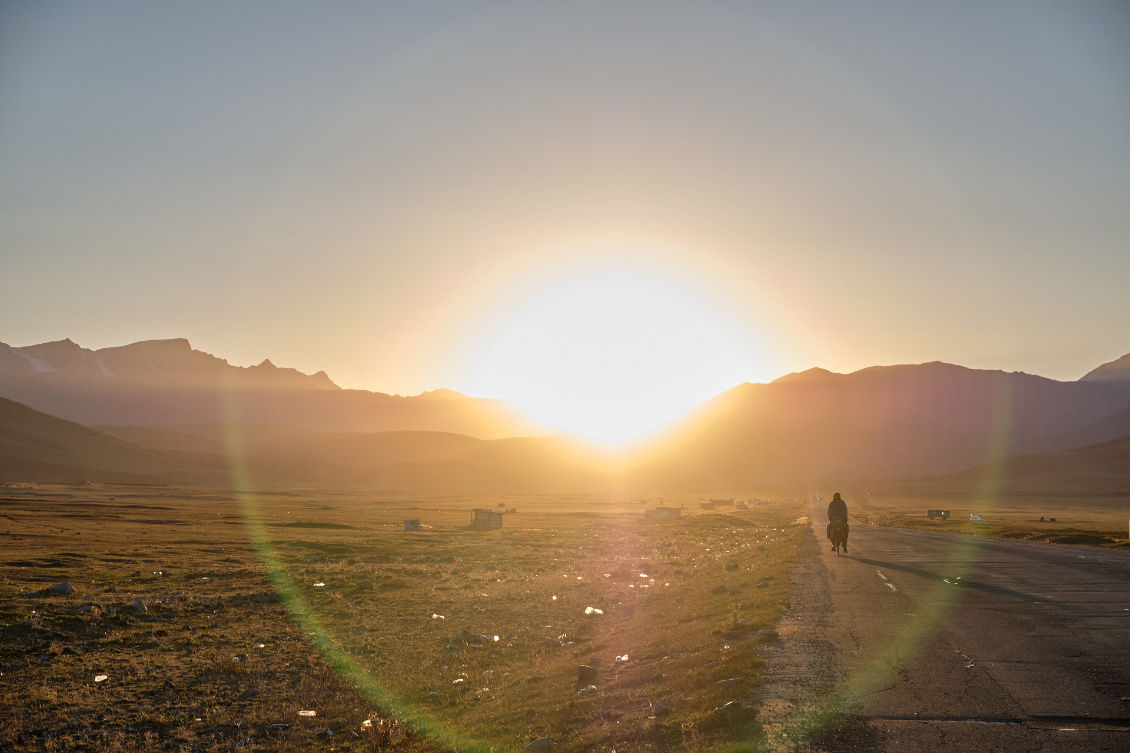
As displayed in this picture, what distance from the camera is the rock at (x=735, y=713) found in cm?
947

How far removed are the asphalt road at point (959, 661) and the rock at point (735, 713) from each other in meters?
0.30

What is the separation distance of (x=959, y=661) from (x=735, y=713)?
4.55m

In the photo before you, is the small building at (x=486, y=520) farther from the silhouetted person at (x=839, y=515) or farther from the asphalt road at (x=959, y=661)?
the asphalt road at (x=959, y=661)

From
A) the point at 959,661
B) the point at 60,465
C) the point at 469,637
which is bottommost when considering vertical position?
the point at 60,465

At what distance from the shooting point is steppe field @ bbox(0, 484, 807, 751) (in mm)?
12422

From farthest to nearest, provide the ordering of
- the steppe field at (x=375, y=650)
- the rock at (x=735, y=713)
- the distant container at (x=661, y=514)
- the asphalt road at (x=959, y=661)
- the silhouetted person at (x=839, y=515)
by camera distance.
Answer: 1. the distant container at (x=661, y=514)
2. the silhouetted person at (x=839, y=515)
3. the steppe field at (x=375, y=650)
4. the rock at (x=735, y=713)
5. the asphalt road at (x=959, y=661)

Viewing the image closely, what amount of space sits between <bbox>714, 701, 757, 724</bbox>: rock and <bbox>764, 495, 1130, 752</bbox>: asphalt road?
304 millimetres

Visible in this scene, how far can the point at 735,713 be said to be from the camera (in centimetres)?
952

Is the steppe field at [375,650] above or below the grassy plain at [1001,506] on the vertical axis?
above

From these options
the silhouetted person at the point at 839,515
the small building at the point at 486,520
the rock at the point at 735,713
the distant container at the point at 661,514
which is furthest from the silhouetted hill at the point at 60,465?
the rock at the point at 735,713

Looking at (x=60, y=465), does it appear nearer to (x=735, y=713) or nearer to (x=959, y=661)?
(x=735, y=713)

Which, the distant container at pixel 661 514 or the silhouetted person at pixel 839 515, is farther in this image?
the distant container at pixel 661 514

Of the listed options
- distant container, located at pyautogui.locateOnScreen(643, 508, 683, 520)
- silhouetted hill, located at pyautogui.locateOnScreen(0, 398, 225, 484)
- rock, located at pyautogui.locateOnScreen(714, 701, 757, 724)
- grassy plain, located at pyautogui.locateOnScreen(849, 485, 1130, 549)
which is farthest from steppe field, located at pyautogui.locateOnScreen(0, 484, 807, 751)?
silhouetted hill, located at pyautogui.locateOnScreen(0, 398, 225, 484)

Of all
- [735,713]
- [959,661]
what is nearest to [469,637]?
[735,713]
